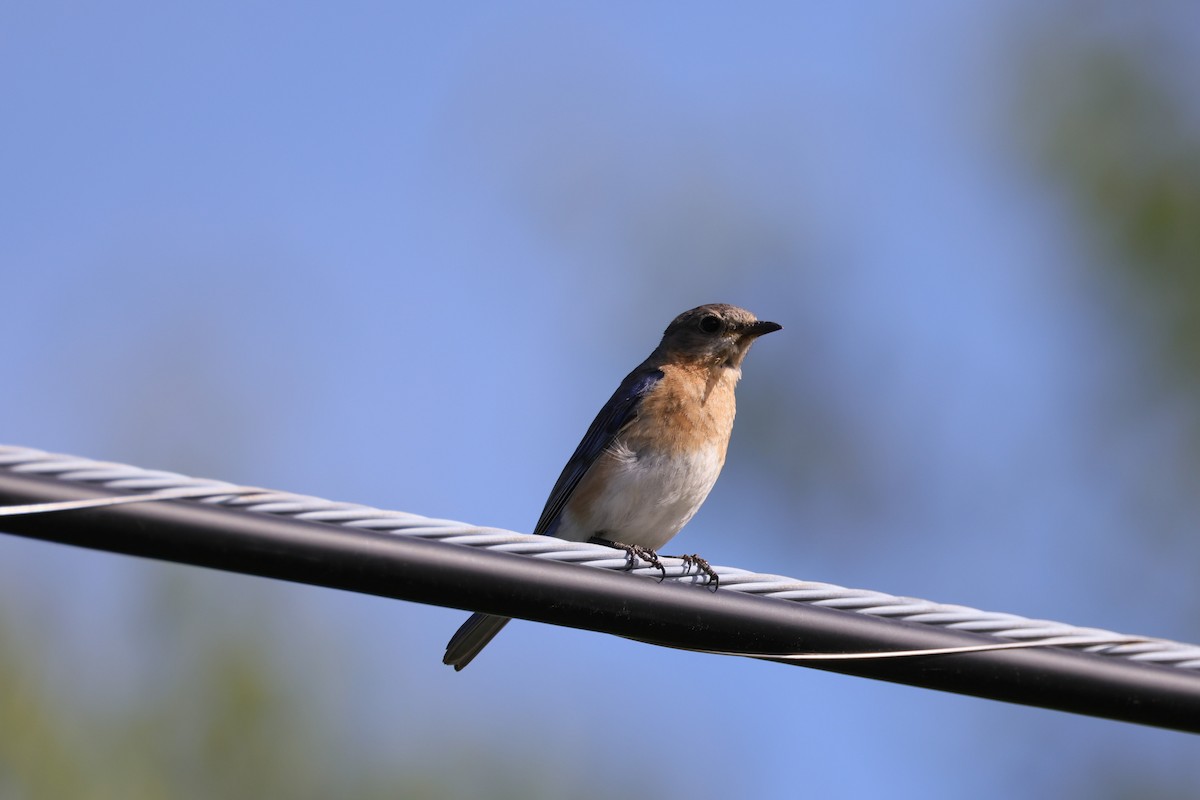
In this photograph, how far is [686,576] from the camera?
13.7ft

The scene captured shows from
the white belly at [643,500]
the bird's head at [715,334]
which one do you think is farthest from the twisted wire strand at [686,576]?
the bird's head at [715,334]

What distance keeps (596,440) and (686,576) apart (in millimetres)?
2966

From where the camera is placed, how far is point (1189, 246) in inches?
589

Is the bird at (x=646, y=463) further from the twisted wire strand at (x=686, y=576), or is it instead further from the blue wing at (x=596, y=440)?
the twisted wire strand at (x=686, y=576)

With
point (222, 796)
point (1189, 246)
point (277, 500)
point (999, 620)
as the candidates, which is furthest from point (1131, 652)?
point (1189, 246)

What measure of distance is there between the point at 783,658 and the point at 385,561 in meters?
1.12

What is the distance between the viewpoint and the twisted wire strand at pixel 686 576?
3146 millimetres

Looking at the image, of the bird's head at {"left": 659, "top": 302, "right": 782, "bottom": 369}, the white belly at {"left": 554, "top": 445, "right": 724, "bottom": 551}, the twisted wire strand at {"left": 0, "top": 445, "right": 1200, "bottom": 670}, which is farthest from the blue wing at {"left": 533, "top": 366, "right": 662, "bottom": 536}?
the twisted wire strand at {"left": 0, "top": 445, "right": 1200, "bottom": 670}

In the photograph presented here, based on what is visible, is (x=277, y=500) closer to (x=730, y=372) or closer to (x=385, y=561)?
(x=385, y=561)

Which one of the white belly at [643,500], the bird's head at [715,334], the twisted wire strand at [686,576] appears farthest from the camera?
the bird's head at [715,334]

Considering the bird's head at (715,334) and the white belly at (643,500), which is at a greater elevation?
the bird's head at (715,334)

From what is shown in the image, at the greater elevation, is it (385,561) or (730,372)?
(730,372)

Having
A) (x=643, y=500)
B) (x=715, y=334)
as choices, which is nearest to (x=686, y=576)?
(x=643, y=500)

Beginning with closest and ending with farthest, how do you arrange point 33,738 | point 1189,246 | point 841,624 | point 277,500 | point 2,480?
1. point 2,480
2. point 277,500
3. point 841,624
4. point 33,738
5. point 1189,246
